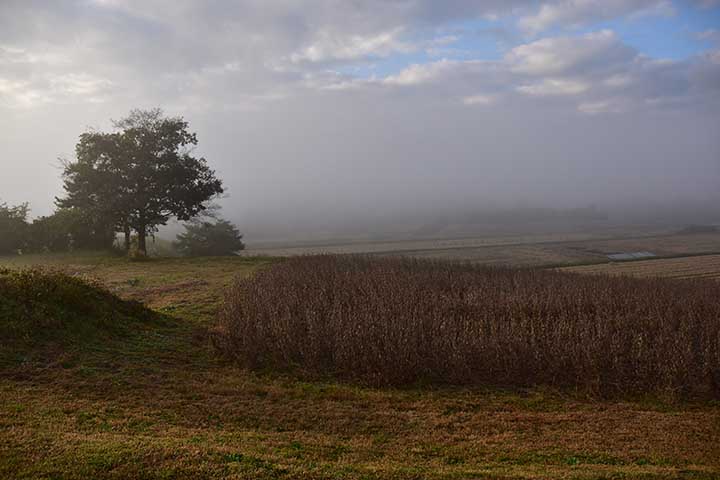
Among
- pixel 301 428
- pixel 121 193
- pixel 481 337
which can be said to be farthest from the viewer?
pixel 121 193

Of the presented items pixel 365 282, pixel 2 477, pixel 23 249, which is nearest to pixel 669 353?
pixel 365 282

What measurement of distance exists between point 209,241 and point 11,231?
44.2 feet

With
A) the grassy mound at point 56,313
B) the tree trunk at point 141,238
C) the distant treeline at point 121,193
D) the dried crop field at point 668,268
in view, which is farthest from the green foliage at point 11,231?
the dried crop field at point 668,268

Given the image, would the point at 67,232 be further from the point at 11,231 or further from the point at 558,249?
the point at 558,249

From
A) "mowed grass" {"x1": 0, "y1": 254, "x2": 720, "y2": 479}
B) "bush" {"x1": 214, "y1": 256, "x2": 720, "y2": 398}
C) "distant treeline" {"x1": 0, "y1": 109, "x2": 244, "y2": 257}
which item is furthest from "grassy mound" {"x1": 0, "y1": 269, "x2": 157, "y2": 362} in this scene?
"distant treeline" {"x1": 0, "y1": 109, "x2": 244, "y2": 257}

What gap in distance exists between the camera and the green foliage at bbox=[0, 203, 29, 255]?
29.0 metres

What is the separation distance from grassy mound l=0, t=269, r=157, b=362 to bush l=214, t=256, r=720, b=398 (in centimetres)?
234

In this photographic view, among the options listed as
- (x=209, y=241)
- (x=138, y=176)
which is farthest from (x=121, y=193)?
(x=209, y=241)

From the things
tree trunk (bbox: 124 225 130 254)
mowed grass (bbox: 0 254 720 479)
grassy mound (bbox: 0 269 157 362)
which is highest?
tree trunk (bbox: 124 225 130 254)

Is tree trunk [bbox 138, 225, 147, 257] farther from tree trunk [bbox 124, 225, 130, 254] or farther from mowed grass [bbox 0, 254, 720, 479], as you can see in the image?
mowed grass [bbox 0, 254, 720, 479]

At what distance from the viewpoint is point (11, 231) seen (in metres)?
29.1

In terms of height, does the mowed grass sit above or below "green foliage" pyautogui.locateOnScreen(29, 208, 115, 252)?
below

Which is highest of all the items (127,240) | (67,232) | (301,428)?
(67,232)

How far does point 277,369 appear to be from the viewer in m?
9.54
